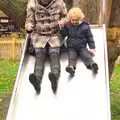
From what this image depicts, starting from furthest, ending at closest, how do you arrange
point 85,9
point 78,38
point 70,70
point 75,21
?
1. point 85,9
2. point 78,38
3. point 75,21
4. point 70,70

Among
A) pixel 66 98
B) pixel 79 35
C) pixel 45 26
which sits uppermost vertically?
pixel 45 26

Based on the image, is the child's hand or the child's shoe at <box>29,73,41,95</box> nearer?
the child's shoe at <box>29,73,41,95</box>

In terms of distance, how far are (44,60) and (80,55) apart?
49 cm

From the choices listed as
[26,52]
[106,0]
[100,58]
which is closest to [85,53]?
[100,58]

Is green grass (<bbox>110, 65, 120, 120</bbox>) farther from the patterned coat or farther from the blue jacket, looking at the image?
the patterned coat

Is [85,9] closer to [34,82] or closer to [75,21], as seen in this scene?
[75,21]

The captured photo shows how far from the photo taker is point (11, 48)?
21.7 m

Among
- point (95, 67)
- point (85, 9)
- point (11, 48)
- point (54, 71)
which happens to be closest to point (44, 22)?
point (54, 71)

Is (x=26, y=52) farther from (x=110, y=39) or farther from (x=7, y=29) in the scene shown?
(x=7, y=29)

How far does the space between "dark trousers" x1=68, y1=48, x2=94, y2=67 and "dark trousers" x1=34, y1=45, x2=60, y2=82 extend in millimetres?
168

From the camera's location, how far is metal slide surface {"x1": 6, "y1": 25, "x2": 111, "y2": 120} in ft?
18.1

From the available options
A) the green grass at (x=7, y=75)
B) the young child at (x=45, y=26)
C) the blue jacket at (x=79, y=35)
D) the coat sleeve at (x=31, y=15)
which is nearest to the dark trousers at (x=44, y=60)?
the young child at (x=45, y=26)

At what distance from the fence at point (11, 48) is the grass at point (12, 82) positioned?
125 cm

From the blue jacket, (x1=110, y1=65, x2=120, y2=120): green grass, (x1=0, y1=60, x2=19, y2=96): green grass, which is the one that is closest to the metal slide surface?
the blue jacket
